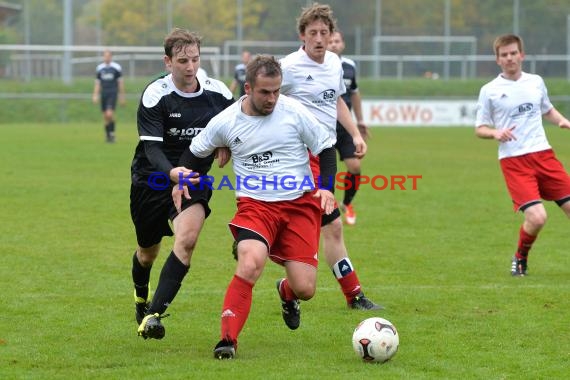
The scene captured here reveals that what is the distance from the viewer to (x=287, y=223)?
6188 millimetres

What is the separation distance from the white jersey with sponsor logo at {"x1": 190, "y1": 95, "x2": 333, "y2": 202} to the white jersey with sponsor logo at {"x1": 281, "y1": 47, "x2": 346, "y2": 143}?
67.2 inches

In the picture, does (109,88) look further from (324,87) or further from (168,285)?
(168,285)

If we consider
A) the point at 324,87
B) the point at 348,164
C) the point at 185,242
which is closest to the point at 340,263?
the point at 324,87

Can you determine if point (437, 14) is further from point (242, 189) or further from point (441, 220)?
point (242, 189)

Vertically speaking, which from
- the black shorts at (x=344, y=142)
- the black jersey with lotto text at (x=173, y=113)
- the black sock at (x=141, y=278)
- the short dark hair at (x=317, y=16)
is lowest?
the black sock at (x=141, y=278)

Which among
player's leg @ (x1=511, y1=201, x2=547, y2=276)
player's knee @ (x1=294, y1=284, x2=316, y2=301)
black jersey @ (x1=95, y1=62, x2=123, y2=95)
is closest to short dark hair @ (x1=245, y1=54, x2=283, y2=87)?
player's knee @ (x1=294, y1=284, x2=316, y2=301)

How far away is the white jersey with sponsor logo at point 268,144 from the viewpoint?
6.12 m

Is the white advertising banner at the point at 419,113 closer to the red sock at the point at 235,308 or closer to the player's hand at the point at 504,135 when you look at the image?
the player's hand at the point at 504,135

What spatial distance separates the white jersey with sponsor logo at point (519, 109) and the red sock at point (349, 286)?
7.73ft

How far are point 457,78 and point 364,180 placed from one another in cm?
2399

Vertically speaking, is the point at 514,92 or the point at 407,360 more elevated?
the point at 514,92

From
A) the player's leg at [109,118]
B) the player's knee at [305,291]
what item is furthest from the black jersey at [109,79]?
the player's knee at [305,291]

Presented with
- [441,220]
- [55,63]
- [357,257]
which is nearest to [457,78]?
[55,63]

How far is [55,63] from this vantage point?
39.5m
